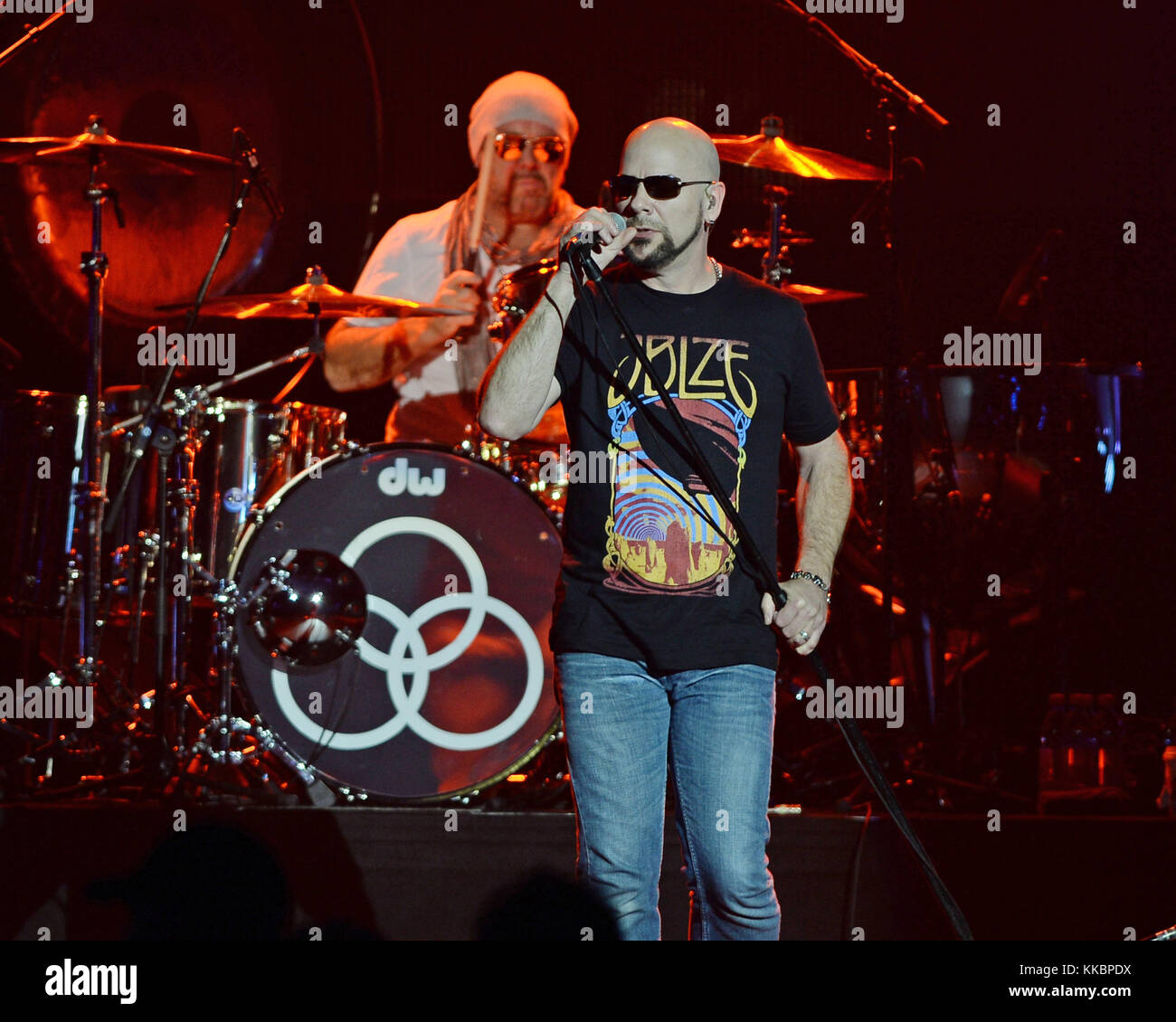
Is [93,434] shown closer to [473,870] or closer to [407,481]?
[407,481]

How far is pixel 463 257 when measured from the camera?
6.26 m

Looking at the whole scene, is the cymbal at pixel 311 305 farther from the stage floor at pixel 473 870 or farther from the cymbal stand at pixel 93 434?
the stage floor at pixel 473 870

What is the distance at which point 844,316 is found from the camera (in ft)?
21.6

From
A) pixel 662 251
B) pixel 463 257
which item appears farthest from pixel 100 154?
pixel 662 251

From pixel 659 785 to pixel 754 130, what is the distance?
446 centimetres

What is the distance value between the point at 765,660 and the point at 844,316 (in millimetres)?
4082

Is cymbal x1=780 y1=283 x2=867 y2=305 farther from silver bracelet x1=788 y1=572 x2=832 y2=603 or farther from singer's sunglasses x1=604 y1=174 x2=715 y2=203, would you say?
silver bracelet x1=788 y1=572 x2=832 y2=603

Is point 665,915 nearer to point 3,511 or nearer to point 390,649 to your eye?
point 390,649

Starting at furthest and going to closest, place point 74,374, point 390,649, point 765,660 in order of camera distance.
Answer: point 74,374, point 390,649, point 765,660

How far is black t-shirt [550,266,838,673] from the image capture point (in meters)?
2.77

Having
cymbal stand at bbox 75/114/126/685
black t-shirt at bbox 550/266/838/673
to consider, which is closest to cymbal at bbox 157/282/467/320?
cymbal stand at bbox 75/114/126/685

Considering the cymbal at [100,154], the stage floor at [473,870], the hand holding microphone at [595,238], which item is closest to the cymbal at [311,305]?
the cymbal at [100,154]

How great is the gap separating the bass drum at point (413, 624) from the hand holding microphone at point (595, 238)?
7.52 feet
